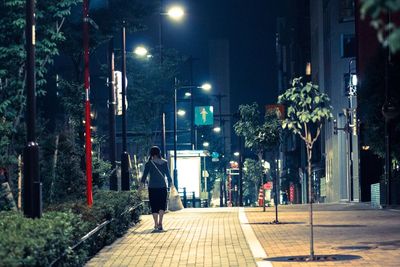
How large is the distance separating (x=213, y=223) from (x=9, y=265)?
1718cm


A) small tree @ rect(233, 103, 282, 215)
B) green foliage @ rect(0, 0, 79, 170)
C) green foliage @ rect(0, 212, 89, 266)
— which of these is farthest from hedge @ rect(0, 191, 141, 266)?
small tree @ rect(233, 103, 282, 215)

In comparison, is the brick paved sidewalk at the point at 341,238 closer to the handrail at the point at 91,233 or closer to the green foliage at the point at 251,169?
Answer: the handrail at the point at 91,233

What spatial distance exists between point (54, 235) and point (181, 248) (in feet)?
21.7

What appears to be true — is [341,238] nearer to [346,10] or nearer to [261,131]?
[261,131]

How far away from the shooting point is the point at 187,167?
53.5m

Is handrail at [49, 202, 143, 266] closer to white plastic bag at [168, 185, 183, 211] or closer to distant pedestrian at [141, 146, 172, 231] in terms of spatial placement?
distant pedestrian at [141, 146, 172, 231]

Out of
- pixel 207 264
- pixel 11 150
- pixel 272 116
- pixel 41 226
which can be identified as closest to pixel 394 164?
pixel 272 116

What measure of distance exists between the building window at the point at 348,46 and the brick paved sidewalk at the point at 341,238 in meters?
30.8

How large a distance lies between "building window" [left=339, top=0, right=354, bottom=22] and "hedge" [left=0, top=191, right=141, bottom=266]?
122ft

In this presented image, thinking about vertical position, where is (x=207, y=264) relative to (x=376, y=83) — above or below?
below

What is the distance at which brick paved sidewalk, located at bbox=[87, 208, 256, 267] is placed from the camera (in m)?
13.8

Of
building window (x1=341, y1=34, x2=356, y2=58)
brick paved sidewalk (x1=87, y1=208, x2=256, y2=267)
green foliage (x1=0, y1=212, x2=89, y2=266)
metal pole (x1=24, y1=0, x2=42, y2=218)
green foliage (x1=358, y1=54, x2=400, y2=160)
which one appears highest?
building window (x1=341, y1=34, x2=356, y2=58)

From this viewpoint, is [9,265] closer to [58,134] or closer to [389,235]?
[389,235]

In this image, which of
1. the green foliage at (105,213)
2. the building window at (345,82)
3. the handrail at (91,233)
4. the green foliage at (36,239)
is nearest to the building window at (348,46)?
the building window at (345,82)
